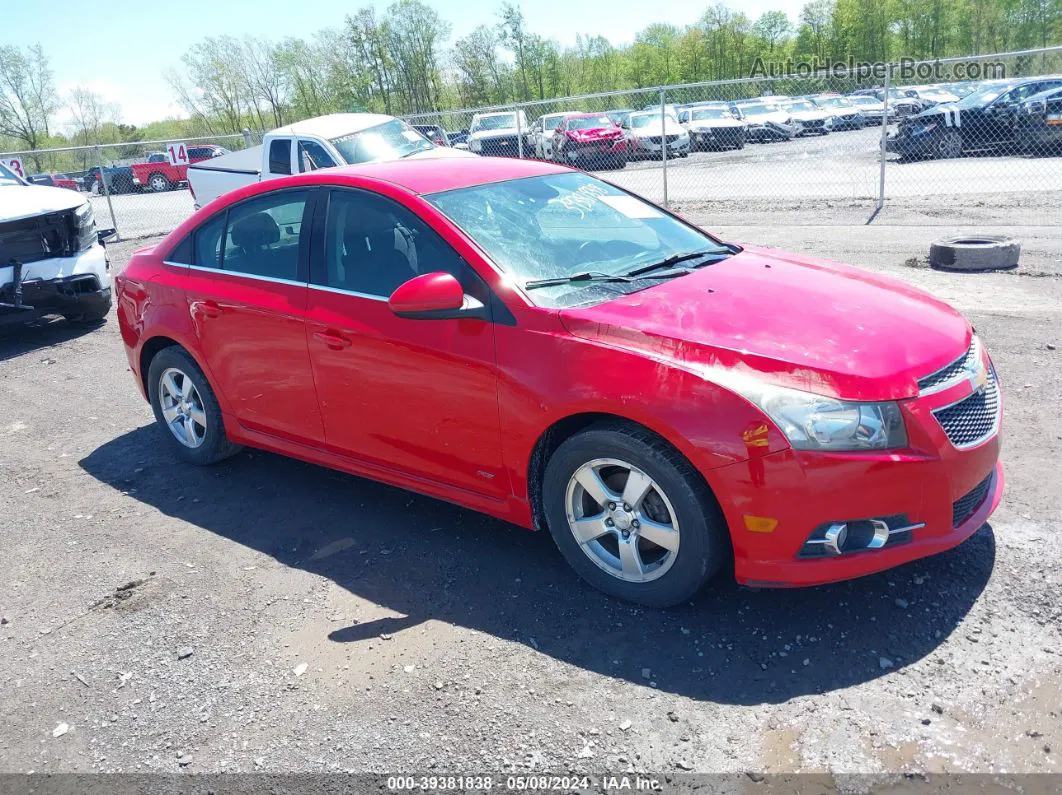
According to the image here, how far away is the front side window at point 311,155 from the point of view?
1261 centimetres

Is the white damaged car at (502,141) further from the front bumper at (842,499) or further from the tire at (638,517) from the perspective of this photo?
the front bumper at (842,499)

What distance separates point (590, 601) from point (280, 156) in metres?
11.3

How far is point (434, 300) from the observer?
3.57 m

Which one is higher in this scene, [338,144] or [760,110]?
[760,110]

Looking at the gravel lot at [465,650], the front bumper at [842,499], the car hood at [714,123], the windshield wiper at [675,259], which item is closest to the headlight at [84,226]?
the gravel lot at [465,650]

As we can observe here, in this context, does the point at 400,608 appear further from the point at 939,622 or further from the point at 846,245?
the point at 846,245

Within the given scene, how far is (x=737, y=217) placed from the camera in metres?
13.4

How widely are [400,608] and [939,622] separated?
6.92 ft

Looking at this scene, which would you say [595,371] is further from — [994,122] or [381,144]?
[994,122]

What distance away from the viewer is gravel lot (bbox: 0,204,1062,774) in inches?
108

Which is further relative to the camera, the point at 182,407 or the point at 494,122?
the point at 494,122

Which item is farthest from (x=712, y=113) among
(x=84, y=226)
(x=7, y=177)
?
(x=84, y=226)

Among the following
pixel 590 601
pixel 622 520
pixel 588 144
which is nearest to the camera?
pixel 622 520

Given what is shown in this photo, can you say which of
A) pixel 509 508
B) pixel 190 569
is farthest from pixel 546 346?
pixel 190 569
